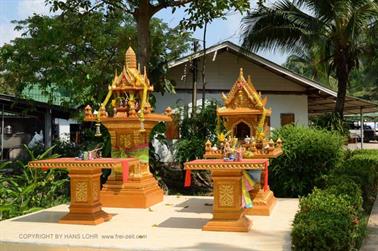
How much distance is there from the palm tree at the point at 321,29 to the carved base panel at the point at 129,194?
781cm

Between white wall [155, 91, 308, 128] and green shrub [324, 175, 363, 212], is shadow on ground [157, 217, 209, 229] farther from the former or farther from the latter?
white wall [155, 91, 308, 128]

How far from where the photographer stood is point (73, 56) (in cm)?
1619

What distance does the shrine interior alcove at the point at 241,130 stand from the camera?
9392 mm

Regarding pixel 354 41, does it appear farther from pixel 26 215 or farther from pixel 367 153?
pixel 26 215

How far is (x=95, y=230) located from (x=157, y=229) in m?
0.96

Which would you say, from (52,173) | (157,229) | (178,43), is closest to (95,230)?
(157,229)

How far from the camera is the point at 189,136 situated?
14.4 m

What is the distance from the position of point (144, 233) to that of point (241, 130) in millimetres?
3359

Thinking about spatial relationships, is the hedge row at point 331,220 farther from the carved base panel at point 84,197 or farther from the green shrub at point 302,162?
the carved base panel at point 84,197

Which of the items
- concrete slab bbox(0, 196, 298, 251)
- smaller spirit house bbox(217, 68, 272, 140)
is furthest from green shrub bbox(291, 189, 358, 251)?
smaller spirit house bbox(217, 68, 272, 140)

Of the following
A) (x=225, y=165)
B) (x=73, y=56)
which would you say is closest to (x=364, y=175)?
(x=225, y=165)

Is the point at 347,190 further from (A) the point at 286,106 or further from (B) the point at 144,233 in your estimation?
(A) the point at 286,106

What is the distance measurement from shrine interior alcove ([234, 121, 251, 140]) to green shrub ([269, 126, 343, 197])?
2640 mm

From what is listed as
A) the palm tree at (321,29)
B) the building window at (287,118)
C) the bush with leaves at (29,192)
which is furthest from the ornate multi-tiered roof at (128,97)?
the building window at (287,118)
